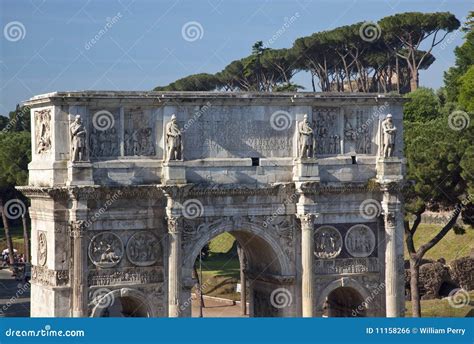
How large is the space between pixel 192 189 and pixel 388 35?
2075 inches

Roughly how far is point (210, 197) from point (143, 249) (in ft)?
8.48

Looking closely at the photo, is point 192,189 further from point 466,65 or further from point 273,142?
point 466,65

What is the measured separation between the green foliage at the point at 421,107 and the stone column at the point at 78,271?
144 feet

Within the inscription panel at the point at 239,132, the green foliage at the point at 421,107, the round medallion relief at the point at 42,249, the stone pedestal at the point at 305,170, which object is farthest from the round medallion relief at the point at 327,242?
the green foliage at the point at 421,107

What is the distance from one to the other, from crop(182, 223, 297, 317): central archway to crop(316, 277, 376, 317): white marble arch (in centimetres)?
86

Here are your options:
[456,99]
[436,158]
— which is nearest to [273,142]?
[436,158]

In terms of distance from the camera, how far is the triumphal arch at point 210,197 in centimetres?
3322

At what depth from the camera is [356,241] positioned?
36.8 meters

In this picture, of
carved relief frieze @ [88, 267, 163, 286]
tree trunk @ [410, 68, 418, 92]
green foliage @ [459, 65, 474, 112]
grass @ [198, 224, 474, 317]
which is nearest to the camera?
carved relief frieze @ [88, 267, 163, 286]

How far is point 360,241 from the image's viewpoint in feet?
121

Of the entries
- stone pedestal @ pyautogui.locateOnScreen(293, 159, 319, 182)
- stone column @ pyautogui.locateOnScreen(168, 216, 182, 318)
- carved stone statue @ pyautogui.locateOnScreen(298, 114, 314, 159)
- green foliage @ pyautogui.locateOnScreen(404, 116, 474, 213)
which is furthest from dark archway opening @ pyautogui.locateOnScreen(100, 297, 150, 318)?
green foliage @ pyautogui.locateOnScreen(404, 116, 474, 213)

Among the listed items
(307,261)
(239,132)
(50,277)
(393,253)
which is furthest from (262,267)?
(50,277)

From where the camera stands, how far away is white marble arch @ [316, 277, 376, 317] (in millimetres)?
36094

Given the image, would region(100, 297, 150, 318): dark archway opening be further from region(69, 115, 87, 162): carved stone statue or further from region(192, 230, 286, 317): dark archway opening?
region(69, 115, 87, 162): carved stone statue
